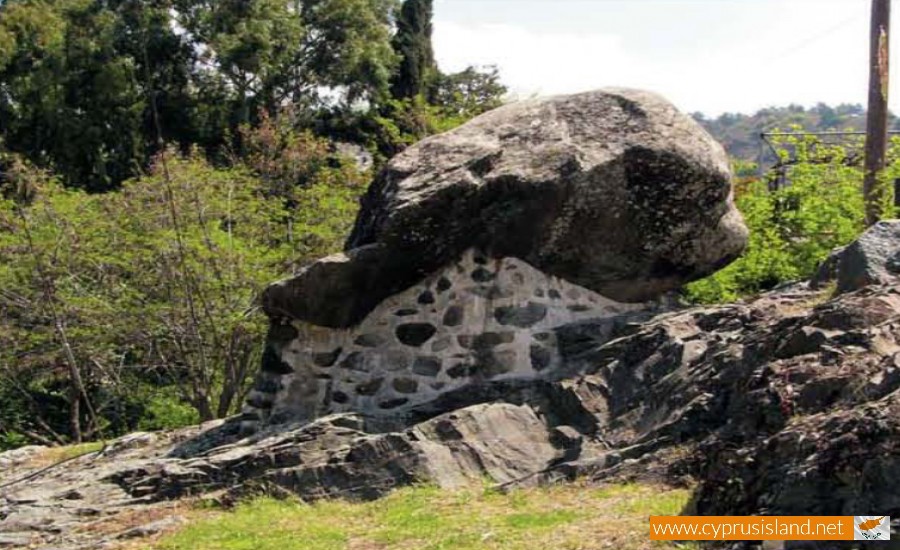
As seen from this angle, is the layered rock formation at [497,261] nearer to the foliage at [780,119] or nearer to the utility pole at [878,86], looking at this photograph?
the utility pole at [878,86]

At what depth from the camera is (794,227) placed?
11.7 meters

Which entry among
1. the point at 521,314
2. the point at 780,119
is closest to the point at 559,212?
the point at 521,314

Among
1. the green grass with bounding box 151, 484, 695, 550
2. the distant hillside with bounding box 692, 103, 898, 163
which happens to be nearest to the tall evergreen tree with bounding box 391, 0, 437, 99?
the green grass with bounding box 151, 484, 695, 550

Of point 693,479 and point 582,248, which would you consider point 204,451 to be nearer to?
point 582,248

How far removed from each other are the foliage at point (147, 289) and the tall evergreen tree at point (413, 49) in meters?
12.4

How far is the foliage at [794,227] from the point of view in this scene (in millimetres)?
11039

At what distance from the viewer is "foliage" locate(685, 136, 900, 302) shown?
11039 mm

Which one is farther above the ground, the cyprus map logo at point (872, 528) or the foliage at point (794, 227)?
the foliage at point (794, 227)

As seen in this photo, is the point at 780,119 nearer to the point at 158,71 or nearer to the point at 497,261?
the point at 158,71

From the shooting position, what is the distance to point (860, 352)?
602 centimetres

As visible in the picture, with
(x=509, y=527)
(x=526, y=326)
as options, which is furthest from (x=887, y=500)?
(x=526, y=326)

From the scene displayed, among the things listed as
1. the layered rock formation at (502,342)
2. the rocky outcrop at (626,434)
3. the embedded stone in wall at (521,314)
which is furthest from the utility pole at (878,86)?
the embedded stone in wall at (521,314)

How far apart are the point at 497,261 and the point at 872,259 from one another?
9.59 feet

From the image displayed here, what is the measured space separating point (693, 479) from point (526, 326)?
3019 millimetres
